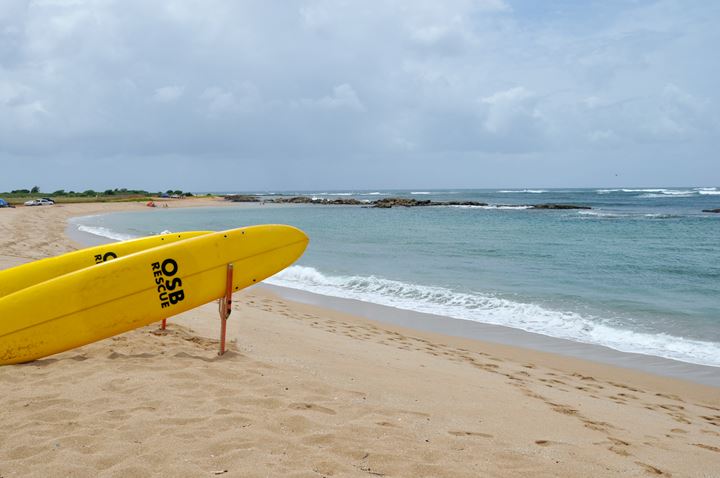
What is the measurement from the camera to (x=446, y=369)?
566cm

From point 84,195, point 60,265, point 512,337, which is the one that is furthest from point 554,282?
point 84,195

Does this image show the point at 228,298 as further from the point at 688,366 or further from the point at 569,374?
the point at 688,366

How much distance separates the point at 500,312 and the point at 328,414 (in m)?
6.32

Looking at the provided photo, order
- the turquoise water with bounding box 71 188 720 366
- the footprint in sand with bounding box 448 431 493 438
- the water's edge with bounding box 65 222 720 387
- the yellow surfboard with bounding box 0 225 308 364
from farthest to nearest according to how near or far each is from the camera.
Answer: the turquoise water with bounding box 71 188 720 366 < the water's edge with bounding box 65 222 720 387 < the yellow surfboard with bounding box 0 225 308 364 < the footprint in sand with bounding box 448 431 493 438

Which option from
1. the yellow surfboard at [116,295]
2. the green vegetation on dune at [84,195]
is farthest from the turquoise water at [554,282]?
the green vegetation on dune at [84,195]

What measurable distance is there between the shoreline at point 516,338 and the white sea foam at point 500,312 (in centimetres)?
24

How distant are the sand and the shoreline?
44 centimetres

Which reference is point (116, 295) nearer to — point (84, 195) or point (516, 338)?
point (516, 338)

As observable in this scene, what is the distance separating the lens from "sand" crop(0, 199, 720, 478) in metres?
2.96

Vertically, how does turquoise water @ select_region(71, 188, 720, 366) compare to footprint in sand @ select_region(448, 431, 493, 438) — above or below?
below

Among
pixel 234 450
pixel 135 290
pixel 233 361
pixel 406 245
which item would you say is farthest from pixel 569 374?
pixel 406 245

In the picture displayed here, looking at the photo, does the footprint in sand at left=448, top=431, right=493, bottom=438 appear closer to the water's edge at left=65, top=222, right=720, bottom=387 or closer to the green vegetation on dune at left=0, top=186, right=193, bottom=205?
the water's edge at left=65, top=222, right=720, bottom=387

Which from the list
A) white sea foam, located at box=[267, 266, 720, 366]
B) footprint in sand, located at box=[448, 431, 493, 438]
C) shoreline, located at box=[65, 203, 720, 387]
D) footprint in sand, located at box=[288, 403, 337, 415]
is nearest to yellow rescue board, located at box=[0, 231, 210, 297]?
footprint in sand, located at box=[288, 403, 337, 415]

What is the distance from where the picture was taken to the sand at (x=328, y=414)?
2965 millimetres
